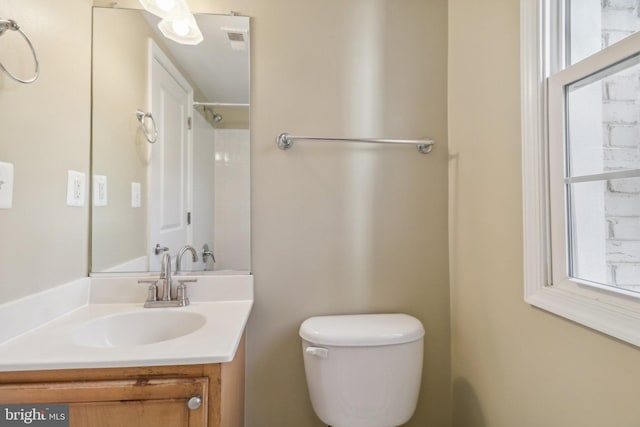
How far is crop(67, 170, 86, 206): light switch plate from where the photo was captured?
104cm

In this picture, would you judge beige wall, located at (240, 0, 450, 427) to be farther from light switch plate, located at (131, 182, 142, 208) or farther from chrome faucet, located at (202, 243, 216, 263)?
light switch plate, located at (131, 182, 142, 208)

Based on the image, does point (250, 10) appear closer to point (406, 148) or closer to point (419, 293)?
point (406, 148)

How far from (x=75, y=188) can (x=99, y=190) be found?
11cm

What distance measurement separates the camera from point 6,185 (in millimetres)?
769

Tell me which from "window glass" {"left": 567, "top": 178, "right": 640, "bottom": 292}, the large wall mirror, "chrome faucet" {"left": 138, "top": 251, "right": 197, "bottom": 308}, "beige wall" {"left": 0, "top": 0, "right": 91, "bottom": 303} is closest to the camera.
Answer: "window glass" {"left": 567, "top": 178, "right": 640, "bottom": 292}

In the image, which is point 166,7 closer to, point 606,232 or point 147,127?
point 147,127

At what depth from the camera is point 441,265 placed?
1.33 meters

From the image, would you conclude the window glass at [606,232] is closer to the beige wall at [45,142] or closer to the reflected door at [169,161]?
the reflected door at [169,161]

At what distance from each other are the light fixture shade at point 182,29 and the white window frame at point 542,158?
116cm

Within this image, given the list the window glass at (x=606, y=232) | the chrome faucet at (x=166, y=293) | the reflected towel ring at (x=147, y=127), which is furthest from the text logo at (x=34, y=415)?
the window glass at (x=606, y=232)

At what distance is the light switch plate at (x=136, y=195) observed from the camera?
4.09 ft

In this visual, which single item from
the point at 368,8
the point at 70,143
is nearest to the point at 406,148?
the point at 368,8

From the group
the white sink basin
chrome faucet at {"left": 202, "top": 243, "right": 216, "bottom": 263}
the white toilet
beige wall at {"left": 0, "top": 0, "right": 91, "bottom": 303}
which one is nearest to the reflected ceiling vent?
beige wall at {"left": 0, "top": 0, "right": 91, "bottom": 303}

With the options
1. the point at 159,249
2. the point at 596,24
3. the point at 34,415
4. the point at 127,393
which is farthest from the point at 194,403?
the point at 596,24
